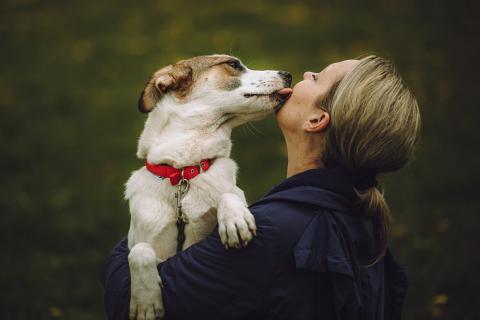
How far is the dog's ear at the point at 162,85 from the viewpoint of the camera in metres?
3.37

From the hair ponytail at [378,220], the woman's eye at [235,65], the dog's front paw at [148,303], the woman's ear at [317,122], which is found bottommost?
the dog's front paw at [148,303]

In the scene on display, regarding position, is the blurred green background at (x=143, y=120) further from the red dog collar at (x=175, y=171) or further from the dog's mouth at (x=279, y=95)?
the red dog collar at (x=175, y=171)

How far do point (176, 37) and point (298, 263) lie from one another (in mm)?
9033

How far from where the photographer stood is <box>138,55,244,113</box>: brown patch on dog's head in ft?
11.1

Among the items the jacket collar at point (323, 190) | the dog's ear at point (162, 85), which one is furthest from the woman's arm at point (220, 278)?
the dog's ear at point (162, 85)

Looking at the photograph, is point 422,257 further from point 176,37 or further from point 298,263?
point 176,37

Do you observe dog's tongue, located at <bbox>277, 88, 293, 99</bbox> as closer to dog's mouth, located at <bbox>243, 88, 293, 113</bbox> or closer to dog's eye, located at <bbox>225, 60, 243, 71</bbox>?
dog's mouth, located at <bbox>243, 88, 293, 113</bbox>

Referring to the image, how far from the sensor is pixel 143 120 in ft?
28.4

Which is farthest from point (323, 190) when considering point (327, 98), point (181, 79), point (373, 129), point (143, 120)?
point (143, 120)

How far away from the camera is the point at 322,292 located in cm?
247

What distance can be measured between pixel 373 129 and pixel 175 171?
42.8 inches

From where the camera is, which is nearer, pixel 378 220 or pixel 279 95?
pixel 378 220

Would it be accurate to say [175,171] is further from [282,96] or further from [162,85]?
[282,96]

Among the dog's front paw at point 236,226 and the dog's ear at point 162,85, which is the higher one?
the dog's ear at point 162,85
